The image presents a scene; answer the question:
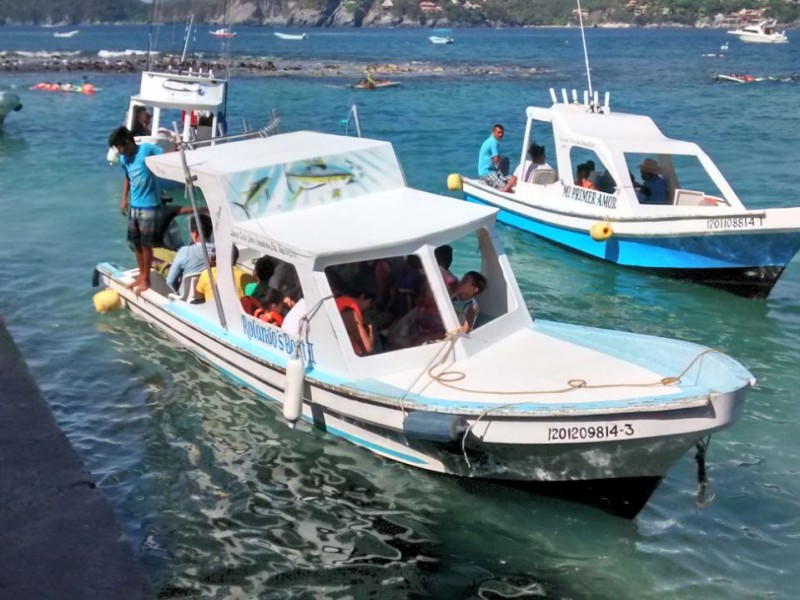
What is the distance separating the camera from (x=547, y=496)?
8.73m

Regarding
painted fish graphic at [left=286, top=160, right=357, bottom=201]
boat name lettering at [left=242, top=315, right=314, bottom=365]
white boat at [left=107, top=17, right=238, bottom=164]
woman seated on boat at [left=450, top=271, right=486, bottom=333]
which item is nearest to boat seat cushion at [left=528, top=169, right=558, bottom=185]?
white boat at [left=107, top=17, right=238, bottom=164]

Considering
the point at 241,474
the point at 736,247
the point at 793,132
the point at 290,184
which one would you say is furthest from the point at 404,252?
the point at 793,132

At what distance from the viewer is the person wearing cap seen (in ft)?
54.9

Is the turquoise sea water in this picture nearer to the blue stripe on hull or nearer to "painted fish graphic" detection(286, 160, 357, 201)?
the blue stripe on hull

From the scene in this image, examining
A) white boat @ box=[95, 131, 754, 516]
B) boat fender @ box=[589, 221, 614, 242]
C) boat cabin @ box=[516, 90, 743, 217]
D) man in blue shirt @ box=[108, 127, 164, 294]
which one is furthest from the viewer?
boat cabin @ box=[516, 90, 743, 217]

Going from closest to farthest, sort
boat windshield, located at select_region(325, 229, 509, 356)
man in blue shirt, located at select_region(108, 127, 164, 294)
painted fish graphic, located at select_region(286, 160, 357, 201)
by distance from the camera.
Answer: boat windshield, located at select_region(325, 229, 509, 356)
painted fish graphic, located at select_region(286, 160, 357, 201)
man in blue shirt, located at select_region(108, 127, 164, 294)

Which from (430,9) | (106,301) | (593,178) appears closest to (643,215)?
(593,178)

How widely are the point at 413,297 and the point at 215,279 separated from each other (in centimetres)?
275

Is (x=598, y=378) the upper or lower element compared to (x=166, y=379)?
upper

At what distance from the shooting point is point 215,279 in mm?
11164

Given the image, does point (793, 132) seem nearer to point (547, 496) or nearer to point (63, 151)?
point (63, 151)

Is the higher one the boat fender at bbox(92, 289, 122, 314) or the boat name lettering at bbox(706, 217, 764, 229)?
the boat name lettering at bbox(706, 217, 764, 229)

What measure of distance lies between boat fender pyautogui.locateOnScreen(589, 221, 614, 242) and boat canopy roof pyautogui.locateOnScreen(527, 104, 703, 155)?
138 centimetres

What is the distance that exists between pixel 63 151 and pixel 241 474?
2171 cm
